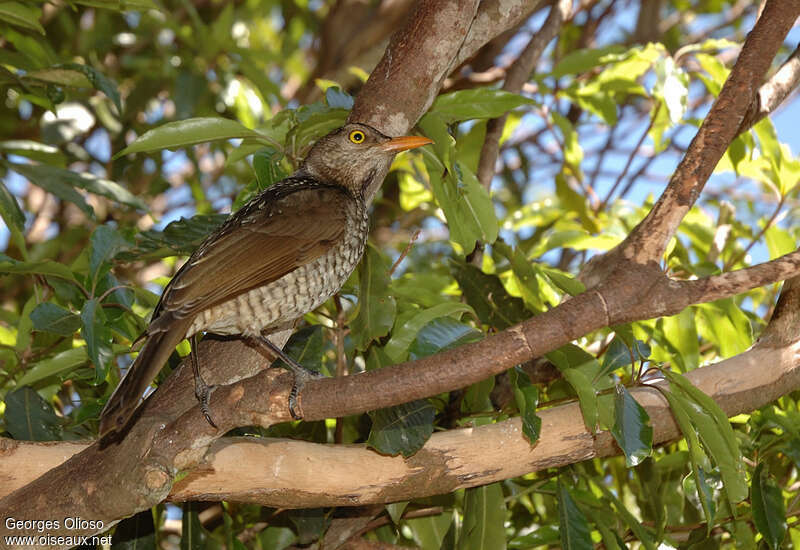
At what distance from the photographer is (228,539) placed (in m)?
3.12

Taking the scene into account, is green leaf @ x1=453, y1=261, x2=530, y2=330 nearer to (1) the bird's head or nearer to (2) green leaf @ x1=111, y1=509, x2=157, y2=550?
(1) the bird's head

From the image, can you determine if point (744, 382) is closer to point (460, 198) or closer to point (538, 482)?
point (538, 482)

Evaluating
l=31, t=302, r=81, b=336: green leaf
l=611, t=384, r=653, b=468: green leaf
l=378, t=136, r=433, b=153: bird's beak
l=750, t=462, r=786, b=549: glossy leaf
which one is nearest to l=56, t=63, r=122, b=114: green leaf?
l=31, t=302, r=81, b=336: green leaf

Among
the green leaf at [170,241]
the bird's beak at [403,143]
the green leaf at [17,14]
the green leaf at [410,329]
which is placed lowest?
the green leaf at [410,329]

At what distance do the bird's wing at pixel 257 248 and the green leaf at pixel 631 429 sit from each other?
115 centimetres

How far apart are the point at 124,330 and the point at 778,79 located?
270 cm

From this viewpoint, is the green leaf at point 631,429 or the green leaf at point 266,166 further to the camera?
the green leaf at point 266,166

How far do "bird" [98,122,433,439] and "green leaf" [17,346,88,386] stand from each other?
32 centimetres

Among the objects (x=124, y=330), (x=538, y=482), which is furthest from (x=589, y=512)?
(x=124, y=330)

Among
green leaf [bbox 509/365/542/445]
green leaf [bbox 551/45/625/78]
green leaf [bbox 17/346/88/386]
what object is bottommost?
green leaf [bbox 509/365/542/445]

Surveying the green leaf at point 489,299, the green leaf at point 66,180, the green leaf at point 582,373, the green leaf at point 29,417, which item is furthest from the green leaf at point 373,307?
the green leaf at point 66,180

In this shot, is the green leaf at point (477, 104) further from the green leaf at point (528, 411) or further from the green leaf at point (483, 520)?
the green leaf at point (483, 520)

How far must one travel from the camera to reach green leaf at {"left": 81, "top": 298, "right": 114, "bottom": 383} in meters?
2.67

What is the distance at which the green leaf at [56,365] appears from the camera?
2.95 metres
